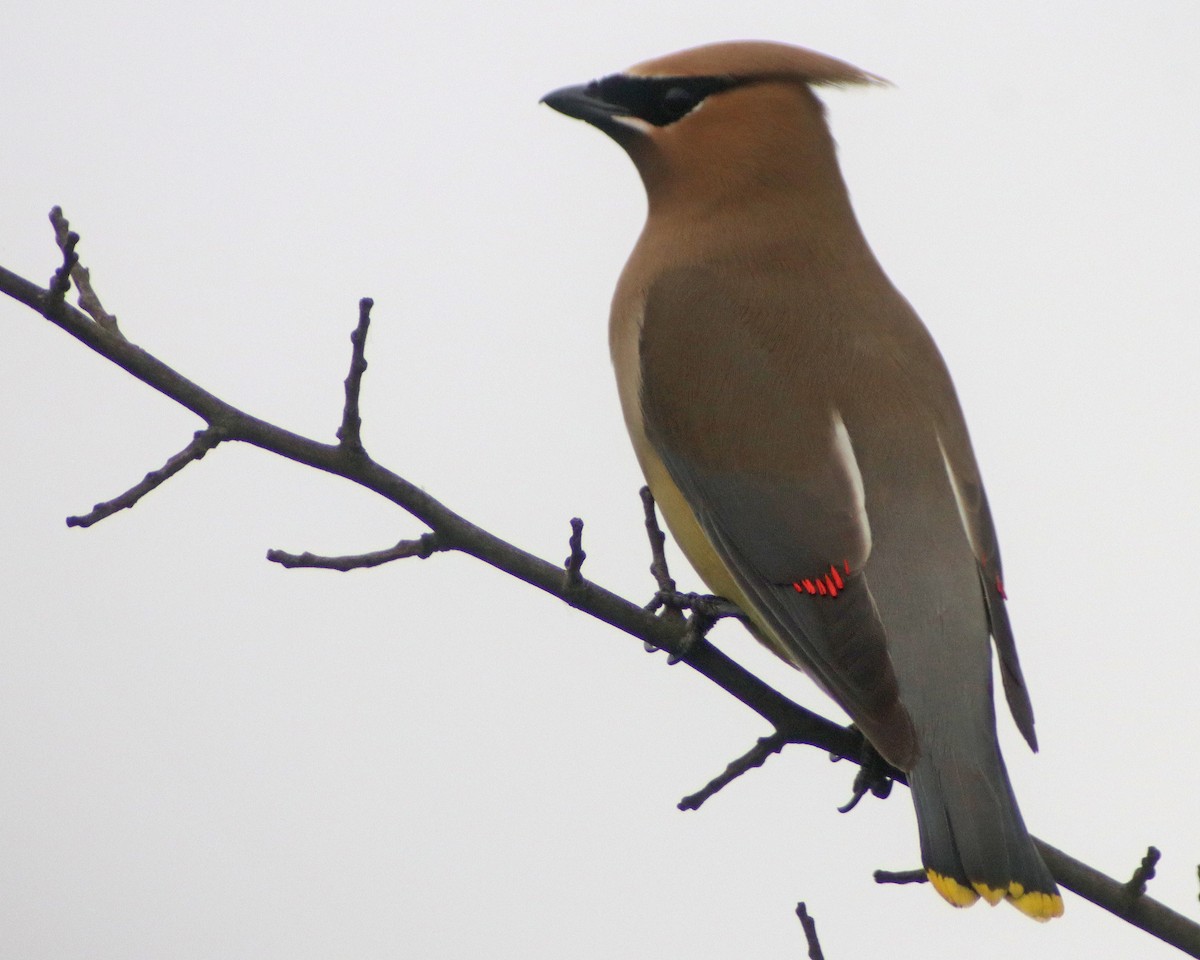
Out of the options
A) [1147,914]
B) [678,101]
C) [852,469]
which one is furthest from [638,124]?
[1147,914]

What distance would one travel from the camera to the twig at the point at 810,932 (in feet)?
8.80

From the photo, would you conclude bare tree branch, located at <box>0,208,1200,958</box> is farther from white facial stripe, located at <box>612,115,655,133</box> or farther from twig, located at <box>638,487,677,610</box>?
white facial stripe, located at <box>612,115,655,133</box>

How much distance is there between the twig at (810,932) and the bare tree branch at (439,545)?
306 mm

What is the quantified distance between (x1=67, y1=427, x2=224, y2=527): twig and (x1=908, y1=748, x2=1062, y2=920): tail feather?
137 centimetres

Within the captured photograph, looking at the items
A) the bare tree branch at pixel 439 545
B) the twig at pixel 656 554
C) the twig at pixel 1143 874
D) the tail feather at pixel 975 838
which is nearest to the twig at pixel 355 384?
the bare tree branch at pixel 439 545

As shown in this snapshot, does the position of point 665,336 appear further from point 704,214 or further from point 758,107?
point 758,107

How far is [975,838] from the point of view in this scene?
2.84 meters

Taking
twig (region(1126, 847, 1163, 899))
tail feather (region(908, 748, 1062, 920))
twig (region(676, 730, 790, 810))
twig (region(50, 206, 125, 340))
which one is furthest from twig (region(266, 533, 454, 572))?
twig (region(1126, 847, 1163, 899))

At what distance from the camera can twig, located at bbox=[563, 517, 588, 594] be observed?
2.55m

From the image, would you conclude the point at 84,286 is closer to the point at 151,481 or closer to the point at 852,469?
the point at 151,481

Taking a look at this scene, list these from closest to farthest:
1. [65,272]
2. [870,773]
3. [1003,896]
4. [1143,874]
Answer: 1. [65,272]
2. [1143,874]
3. [1003,896]
4. [870,773]

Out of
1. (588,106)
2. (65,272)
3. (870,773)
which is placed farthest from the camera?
(588,106)

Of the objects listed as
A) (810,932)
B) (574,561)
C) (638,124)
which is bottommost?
(810,932)

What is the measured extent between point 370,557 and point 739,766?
817 mm
